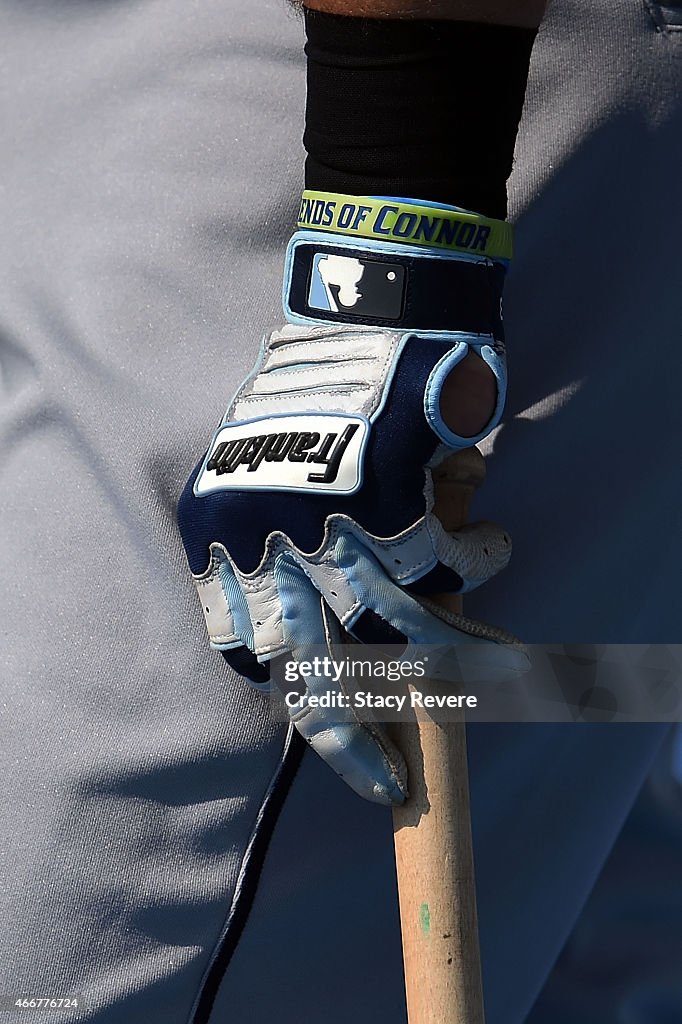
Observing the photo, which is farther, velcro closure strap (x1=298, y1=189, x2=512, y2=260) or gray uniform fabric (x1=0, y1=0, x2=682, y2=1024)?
gray uniform fabric (x1=0, y1=0, x2=682, y2=1024)

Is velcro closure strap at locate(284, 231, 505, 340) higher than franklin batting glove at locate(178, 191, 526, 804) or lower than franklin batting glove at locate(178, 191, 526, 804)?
higher

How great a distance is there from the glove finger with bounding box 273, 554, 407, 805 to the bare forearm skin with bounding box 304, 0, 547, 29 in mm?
373

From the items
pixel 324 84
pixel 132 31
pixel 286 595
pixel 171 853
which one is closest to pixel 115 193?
pixel 132 31

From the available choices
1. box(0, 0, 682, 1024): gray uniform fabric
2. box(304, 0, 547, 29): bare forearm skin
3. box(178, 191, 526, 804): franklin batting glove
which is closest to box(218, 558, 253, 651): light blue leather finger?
box(178, 191, 526, 804): franklin batting glove

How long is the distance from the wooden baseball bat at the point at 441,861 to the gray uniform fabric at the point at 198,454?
148 millimetres

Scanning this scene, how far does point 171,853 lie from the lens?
3.17 feet

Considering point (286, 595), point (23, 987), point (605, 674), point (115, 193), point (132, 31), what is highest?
point (132, 31)

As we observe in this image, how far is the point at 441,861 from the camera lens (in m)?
0.83

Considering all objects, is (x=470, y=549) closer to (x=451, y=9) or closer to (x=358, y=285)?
(x=358, y=285)

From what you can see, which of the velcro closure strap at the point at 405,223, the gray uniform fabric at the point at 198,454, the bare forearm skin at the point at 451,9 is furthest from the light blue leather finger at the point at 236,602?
the bare forearm skin at the point at 451,9

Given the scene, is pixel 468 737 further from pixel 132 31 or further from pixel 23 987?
pixel 132 31

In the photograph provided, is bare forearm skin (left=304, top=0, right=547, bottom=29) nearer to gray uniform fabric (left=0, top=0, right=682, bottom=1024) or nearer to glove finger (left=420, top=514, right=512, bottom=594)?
gray uniform fabric (left=0, top=0, right=682, bottom=1024)

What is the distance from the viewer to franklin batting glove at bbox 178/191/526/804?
0.78 m

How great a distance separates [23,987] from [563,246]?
75cm
